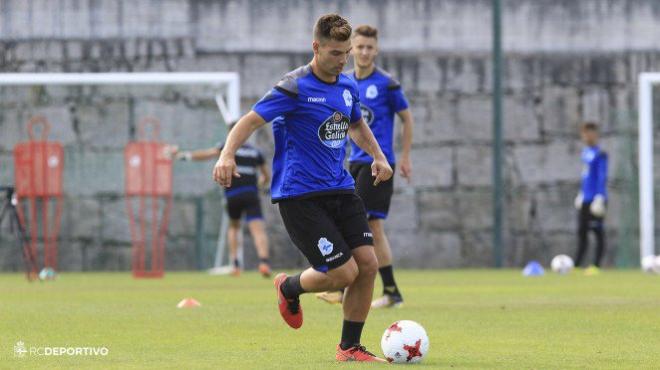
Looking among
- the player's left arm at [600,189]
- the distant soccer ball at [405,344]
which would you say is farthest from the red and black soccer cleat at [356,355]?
the player's left arm at [600,189]

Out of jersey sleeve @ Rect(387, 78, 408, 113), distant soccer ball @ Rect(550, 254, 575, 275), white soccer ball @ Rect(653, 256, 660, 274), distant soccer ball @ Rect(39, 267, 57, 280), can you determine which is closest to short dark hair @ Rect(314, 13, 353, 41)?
jersey sleeve @ Rect(387, 78, 408, 113)

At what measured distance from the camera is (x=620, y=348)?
9.16m

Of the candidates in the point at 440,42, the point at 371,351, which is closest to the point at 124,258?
the point at 440,42

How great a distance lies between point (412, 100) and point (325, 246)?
560 inches

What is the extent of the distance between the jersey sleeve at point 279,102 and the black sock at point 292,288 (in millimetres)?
1033

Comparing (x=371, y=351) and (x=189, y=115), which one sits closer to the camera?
(x=371, y=351)

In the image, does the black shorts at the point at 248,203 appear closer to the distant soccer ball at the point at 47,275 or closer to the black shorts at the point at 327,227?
the distant soccer ball at the point at 47,275

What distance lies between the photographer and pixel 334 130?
340 inches

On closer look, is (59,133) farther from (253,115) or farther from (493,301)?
(253,115)

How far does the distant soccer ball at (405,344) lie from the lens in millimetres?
8234

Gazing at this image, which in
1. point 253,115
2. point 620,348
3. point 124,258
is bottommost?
point 124,258

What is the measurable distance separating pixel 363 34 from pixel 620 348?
4313 millimetres

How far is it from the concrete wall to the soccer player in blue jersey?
1338 centimetres

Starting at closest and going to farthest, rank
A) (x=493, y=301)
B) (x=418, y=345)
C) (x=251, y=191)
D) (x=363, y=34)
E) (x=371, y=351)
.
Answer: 1. (x=418, y=345)
2. (x=371, y=351)
3. (x=363, y=34)
4. (x=493, y=301)
5. (x=251, y=191)
